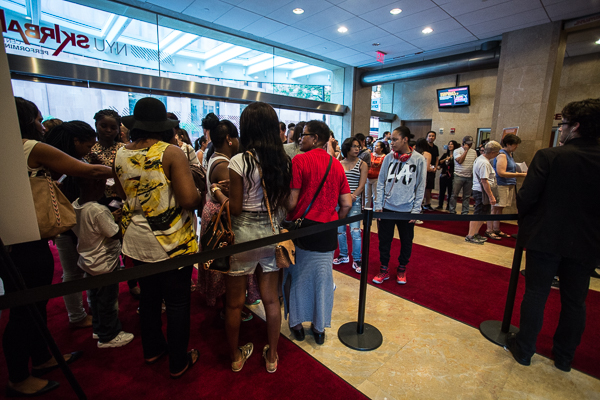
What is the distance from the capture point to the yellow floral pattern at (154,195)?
4.87ft

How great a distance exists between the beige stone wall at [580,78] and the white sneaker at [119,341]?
A: 11.4 m

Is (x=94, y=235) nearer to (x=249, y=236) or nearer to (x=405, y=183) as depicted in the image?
(x=249, y=236)

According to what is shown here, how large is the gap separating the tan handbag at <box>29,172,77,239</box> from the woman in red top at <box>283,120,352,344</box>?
1.24m

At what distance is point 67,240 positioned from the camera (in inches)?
85.1

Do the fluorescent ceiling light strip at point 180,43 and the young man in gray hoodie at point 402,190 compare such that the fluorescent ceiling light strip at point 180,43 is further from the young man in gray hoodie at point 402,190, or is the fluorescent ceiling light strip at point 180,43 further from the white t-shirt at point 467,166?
the white t-shirt at point 467,166

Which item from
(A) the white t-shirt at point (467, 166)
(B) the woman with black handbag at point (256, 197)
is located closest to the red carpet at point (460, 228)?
(A) the white t-shirt at point (467, 166)

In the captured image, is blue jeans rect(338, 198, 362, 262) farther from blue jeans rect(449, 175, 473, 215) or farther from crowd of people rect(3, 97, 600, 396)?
blue jeans rect(449, 175, 473, 215)

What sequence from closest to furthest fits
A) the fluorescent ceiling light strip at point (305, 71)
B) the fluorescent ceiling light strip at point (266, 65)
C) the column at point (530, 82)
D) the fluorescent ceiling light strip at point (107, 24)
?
1. the fluorescent ceiling light strip at point (107, 24)
2. the column at point (530, 82)
3. the fluorescent ceiling light strip at point (266, 65)
4. the fluorescent ceiling light strip at point (305, 71)

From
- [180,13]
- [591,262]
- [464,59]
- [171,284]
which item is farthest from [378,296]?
[464,59]

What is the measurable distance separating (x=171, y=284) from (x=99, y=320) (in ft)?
3.21

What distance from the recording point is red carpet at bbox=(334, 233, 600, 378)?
2271mm

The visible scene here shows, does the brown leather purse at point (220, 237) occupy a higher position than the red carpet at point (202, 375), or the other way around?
the brown leather purse at point (220, 237)

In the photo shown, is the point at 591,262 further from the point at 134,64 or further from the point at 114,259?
the point at 134,64

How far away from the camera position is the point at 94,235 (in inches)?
74.2
